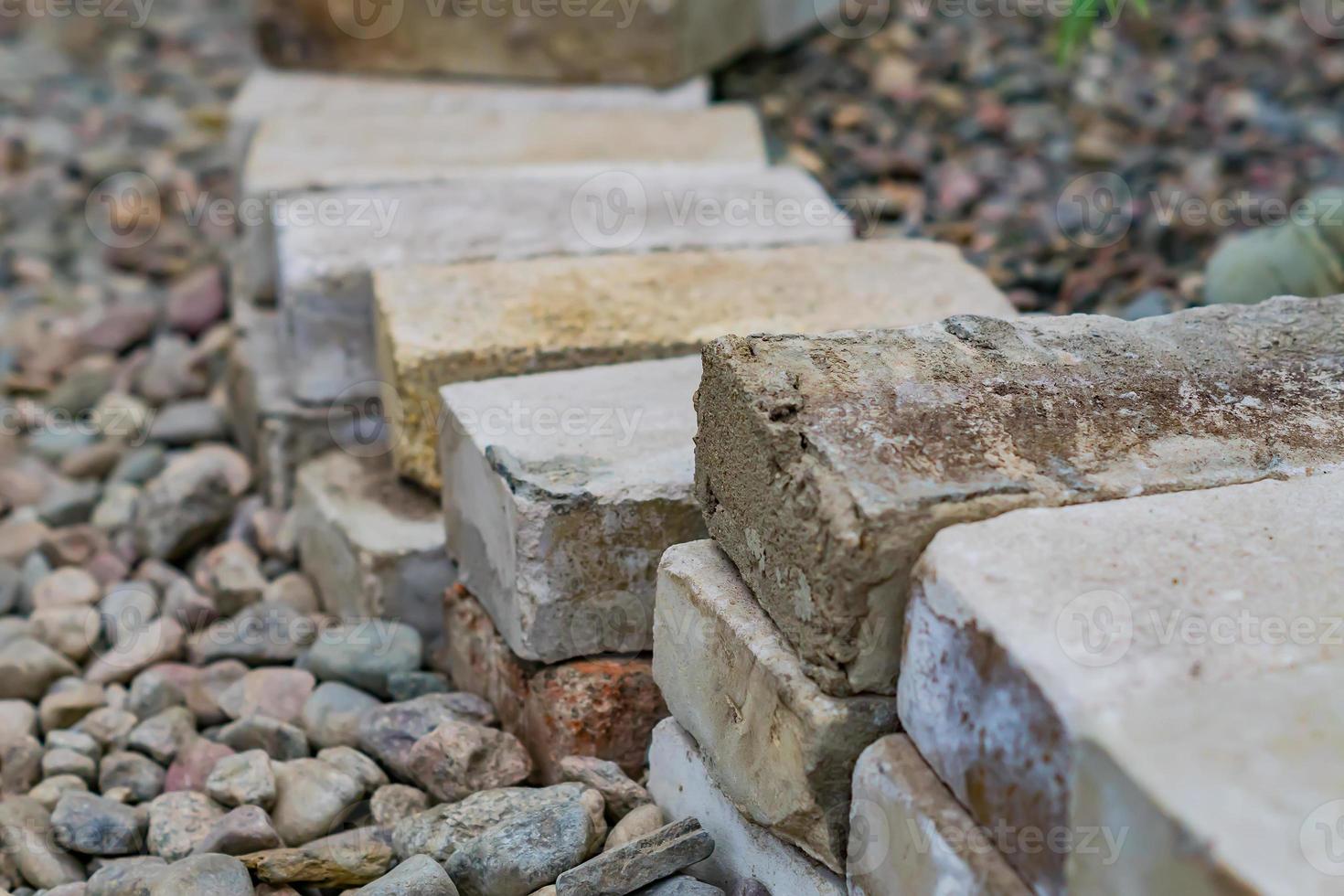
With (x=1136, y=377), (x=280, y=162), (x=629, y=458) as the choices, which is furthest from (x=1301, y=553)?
(x=280, y=162)

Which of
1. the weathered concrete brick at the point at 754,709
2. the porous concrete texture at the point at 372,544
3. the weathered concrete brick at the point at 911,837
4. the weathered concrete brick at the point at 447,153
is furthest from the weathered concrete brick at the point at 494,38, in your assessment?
the weathered concrete brick at the point at 911,837

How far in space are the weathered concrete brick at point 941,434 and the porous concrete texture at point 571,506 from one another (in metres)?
0.26

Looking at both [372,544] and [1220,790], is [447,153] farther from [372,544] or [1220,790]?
[1220,790]

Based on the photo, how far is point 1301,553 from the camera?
1.56 metres

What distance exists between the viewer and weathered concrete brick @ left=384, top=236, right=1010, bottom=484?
8.84 ft

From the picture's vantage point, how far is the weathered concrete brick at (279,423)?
10.3 ft

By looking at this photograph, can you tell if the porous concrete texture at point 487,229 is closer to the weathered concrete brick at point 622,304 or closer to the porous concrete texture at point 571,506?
the weathered concrete brick at point 622,304

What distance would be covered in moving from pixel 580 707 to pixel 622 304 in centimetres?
98

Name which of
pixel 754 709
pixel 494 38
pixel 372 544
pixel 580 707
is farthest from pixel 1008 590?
pixel 494 38

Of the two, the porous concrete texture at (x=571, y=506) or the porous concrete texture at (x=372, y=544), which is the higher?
the porous concrete texture at (x=571, y=506)

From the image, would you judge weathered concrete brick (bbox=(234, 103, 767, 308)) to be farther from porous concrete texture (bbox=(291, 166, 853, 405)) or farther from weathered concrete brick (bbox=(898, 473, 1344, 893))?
weathered concrete brick (bbox=(898, 473, 1344, 893))

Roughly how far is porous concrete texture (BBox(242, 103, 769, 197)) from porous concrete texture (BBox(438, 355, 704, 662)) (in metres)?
1.44

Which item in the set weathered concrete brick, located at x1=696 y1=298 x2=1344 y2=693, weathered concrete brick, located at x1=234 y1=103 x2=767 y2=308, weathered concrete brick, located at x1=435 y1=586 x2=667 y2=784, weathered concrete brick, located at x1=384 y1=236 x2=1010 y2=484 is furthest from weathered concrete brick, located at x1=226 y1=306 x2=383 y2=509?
weathered concrete brick, located at x1=696 y1=298 x2=1344 y2=693

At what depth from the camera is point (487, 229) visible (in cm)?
334
